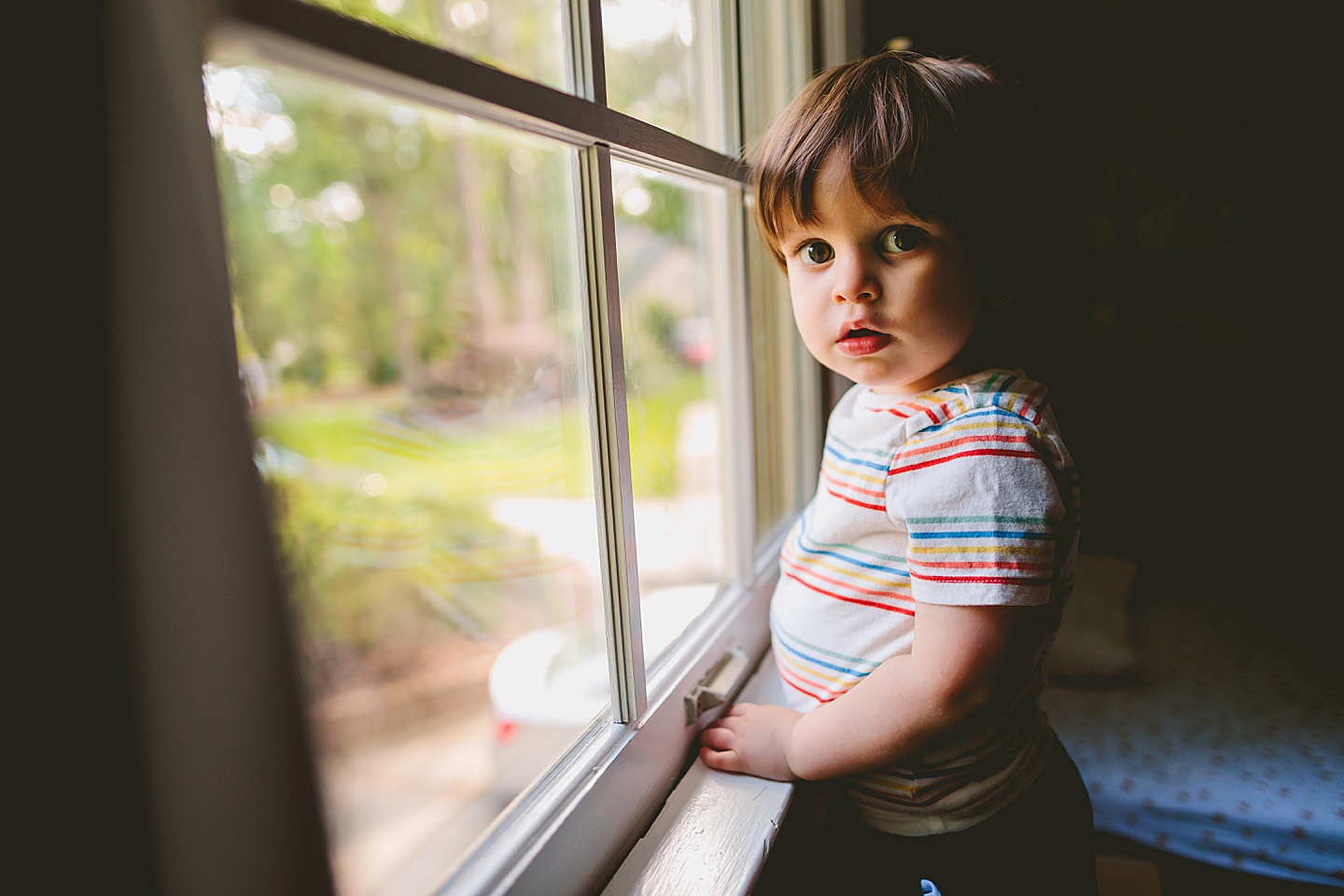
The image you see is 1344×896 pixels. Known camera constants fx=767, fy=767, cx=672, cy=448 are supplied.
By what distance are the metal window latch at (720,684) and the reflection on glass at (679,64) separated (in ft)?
1.77

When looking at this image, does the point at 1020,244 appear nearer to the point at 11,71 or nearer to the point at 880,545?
the point at 880,545

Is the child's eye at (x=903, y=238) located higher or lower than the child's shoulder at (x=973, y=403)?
higher

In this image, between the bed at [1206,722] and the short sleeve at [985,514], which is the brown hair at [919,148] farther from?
the bed at [1206,722]

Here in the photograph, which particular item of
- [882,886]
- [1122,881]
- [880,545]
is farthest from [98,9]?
[1122,881]

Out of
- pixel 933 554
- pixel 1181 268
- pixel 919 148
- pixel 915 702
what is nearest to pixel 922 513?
pixel 933 554

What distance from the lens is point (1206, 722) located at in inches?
40.4

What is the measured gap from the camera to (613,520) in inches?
23.6

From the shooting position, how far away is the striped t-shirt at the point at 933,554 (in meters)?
0.54

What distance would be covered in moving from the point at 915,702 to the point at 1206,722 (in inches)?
28.7

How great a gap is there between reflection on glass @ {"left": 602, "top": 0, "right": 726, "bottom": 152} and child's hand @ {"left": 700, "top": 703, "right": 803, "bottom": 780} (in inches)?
22.2

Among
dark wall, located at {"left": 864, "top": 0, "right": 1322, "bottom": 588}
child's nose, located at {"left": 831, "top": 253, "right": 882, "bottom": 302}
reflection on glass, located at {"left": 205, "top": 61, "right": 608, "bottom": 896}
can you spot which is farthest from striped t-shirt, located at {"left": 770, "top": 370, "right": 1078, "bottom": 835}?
dark wall, located at {"left": 864, "top": 0, "right": 1322, "bottom": 588}

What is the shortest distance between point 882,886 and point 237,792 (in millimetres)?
553

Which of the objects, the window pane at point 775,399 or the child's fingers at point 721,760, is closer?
the child's fingers at point 721,760

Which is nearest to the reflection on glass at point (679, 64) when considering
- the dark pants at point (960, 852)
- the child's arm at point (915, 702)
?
the child's arm at point (915, 702)
